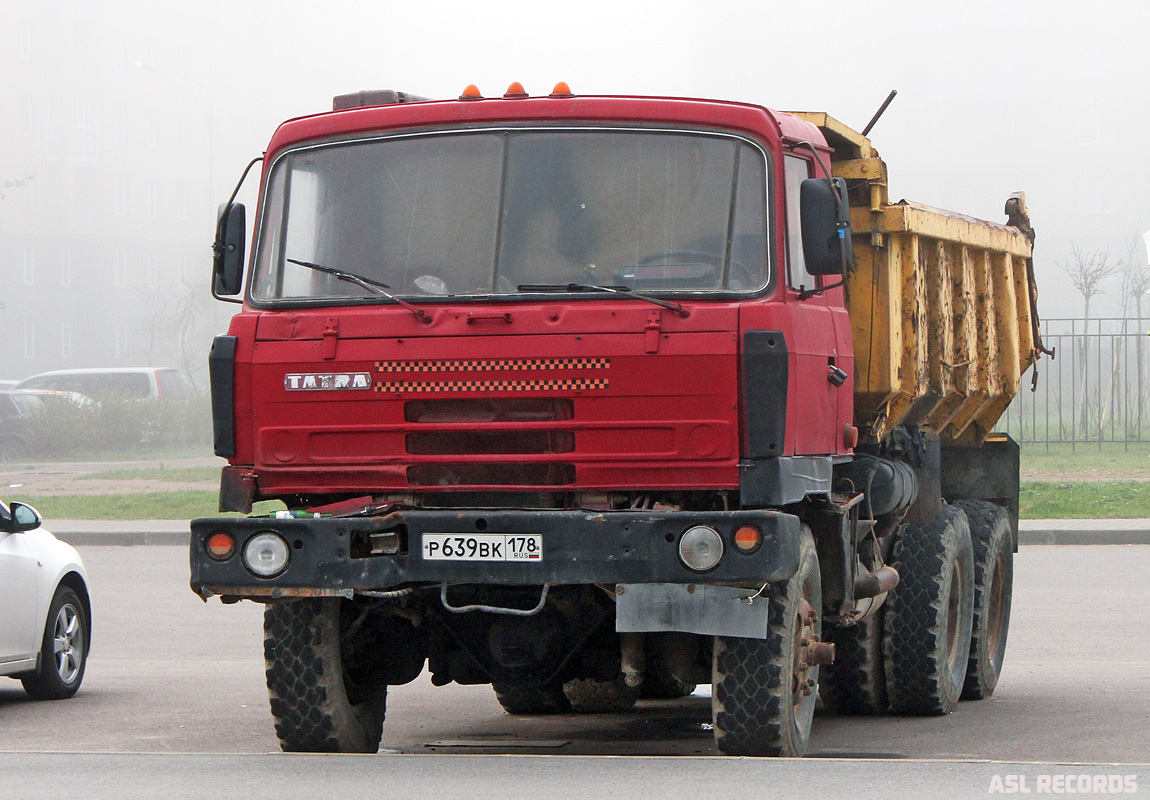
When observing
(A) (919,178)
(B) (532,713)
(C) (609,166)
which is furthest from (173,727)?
(A) (919,178)

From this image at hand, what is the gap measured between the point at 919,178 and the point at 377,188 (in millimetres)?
37972

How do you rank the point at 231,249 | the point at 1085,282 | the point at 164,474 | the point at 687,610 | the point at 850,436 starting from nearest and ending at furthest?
the point at 687,610, the point at 231,249, the point at 850,436, the point at 164,474, the point at 1085,282

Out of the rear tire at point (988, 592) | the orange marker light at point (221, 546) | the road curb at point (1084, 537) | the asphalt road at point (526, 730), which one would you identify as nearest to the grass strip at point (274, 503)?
the road curb at point (1084, 537)

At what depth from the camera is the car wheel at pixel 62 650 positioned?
31.0 feet

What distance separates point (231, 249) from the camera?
24.2 ft

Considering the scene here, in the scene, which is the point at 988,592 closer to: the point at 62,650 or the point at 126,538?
the point at 62,650

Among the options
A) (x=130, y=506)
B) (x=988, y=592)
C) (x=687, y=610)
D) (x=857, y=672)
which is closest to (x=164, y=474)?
(x=130, y=506)

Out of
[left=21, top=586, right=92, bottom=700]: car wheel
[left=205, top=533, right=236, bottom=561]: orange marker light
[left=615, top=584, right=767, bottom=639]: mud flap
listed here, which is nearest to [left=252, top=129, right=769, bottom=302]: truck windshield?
[left=205, top=533, right=236, bottom=561]: orange marker light

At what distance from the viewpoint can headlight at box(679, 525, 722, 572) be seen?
616cm

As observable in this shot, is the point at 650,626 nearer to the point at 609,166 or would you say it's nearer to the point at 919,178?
the point at 609,166

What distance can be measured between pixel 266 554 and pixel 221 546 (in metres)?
0.19

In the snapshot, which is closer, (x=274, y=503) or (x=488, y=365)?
(x=488, y=365)

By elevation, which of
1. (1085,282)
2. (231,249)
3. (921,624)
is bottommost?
(921,624)

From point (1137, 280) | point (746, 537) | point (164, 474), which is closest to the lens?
point (746, 537)
